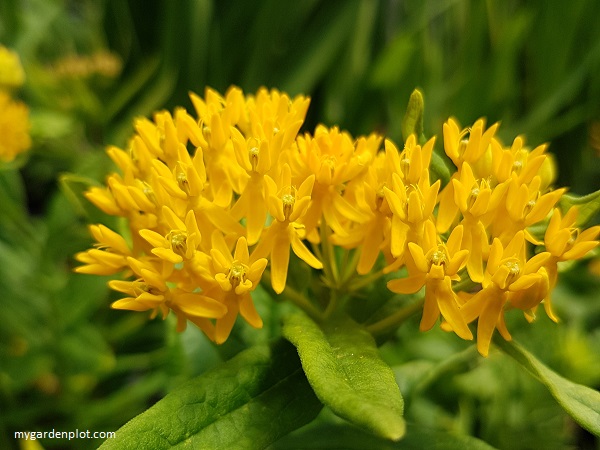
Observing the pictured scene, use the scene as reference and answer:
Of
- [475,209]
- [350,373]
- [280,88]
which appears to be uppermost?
[280,88]

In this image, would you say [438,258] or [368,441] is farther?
[368,441]

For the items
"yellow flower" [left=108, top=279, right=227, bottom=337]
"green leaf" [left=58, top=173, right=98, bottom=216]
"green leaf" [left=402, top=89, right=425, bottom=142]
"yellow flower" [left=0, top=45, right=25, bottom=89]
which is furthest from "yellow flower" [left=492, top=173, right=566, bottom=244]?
"yellow flower" [left=0, top=45, right=25, bottom=89]

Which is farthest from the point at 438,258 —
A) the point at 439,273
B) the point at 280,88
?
the point at 280,88

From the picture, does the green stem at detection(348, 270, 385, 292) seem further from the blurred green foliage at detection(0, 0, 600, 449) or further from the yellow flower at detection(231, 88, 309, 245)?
the blurred green foliage at detection(0, 0, 600, 449)

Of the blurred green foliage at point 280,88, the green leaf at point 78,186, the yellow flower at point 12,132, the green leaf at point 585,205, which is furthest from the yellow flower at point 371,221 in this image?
the yellow flower at point 12,132

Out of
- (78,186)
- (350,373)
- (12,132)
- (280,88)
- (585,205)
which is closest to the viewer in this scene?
(350,373)

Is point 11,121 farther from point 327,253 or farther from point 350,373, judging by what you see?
point 350,373

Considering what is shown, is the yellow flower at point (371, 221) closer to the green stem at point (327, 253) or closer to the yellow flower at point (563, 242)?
the green stem at point (327, 253)

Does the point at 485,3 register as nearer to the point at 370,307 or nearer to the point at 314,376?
the point at 370,307
